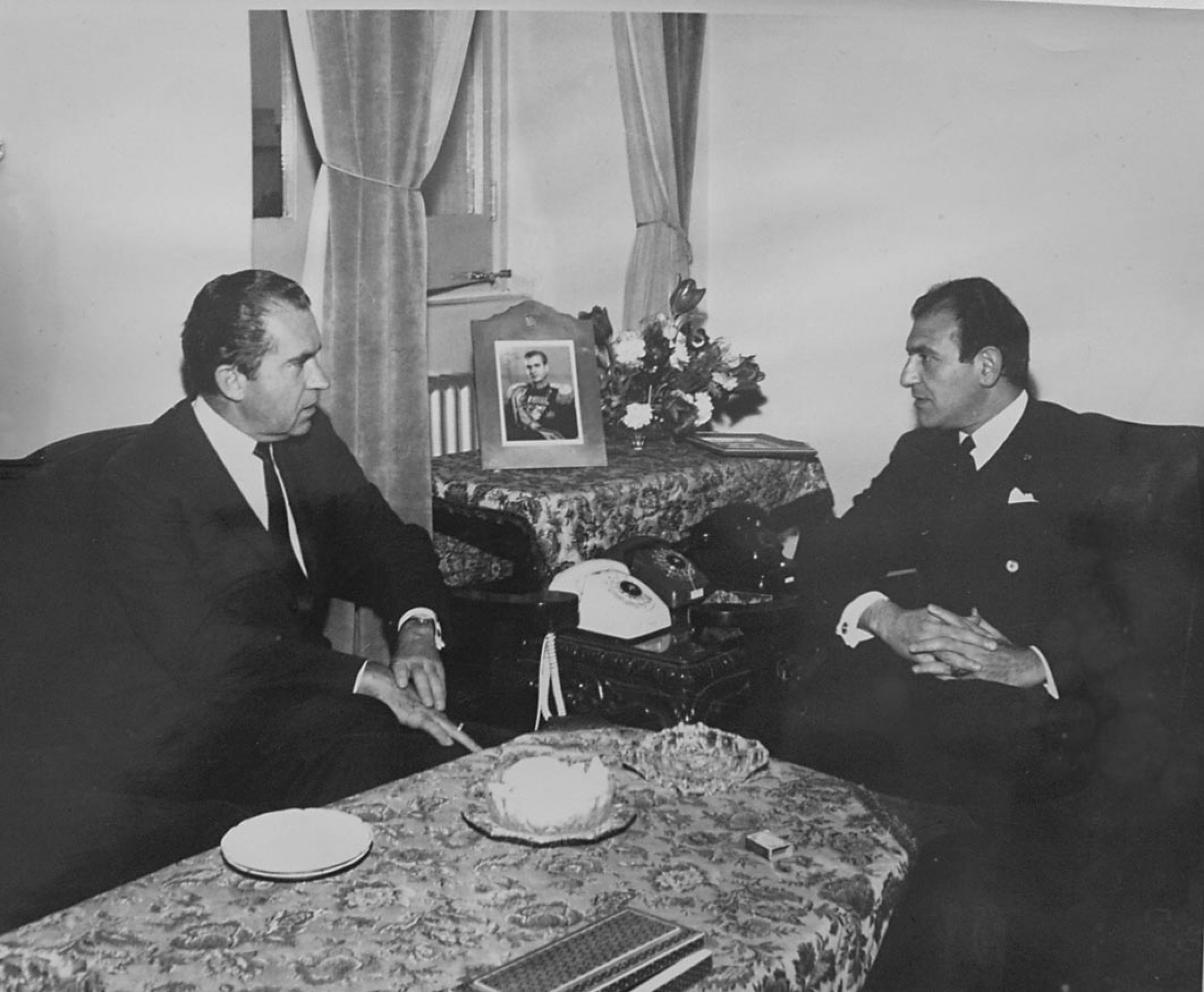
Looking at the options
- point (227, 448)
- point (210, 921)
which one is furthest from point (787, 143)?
point (210, 921)

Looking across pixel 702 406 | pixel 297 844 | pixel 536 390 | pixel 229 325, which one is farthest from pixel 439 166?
pixel 297 844

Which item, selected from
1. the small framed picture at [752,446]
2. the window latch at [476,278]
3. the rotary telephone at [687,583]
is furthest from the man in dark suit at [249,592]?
the small framed picture at [752,446]

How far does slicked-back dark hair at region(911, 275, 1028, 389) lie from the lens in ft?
6.13

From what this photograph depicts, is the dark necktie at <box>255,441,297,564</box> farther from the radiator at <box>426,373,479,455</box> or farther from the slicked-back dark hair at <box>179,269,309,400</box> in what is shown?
the radiator at <box>426,373,479,455</box>

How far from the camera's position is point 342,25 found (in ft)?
6.06

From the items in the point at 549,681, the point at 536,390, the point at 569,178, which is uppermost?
the point at 569,178

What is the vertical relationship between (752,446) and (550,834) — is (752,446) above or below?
above

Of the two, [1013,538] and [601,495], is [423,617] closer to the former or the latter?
[601,495]

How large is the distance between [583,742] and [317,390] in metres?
0.87

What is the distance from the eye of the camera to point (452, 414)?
2504 mm

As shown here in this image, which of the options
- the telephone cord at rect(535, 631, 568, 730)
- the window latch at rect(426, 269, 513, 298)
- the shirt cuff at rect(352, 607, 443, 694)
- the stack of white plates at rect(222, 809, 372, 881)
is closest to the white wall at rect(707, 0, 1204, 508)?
the window latch at rect(426, 269, 513, 298)

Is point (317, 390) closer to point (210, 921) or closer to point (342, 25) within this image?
point (342, 25)

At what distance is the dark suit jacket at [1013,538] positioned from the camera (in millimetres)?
1829

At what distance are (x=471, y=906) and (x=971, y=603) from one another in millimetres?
1170
